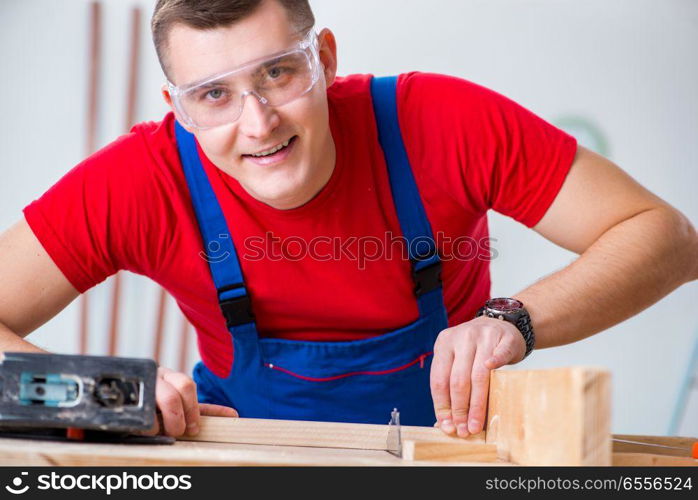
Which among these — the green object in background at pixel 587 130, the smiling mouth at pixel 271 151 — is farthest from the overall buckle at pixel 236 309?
the green object in background at pixel 587 130

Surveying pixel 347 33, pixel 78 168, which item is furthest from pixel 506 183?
pixel 347 33

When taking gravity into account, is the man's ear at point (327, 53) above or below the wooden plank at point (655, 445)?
above

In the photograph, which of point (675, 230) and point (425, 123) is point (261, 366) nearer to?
point (425, 123)

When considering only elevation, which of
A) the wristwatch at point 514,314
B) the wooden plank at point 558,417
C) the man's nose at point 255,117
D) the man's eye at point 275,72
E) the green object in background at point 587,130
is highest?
the green object in background at point 587,130

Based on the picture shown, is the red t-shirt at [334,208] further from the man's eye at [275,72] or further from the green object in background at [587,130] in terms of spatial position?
the green object in background at [587,130]

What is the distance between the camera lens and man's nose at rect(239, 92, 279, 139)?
163cm

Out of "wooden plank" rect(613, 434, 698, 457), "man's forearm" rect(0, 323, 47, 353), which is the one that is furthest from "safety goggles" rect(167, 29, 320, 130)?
"wooden plank" rect(613, 434, 698, 457)

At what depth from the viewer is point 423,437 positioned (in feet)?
4.27

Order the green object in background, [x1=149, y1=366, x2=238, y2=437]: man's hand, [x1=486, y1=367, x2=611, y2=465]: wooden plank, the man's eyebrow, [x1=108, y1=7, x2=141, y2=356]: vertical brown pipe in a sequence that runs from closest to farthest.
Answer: [x1=486, y1=367, x2=611, y2=465]: wooden plank, [x1=149, y1=366, x2=238, y2=437]: man's hand, the man's eyebrow, [x1=108, y1=7, x2=141, y2=356]: vertical brown pipe, the green object in background

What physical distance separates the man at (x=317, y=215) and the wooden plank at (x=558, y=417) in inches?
19.0

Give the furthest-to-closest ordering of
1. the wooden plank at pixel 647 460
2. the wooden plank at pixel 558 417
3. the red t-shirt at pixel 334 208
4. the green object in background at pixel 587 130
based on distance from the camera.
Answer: the green object in background at pixel 587 130
the red t-shirt at pixel 334 208
the wooden plank at pixel 647 460
the wooden plank at pixel 558 417

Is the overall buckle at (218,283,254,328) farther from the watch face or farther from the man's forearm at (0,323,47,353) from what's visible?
the watch face

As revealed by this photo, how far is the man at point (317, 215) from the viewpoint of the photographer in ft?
5.44
